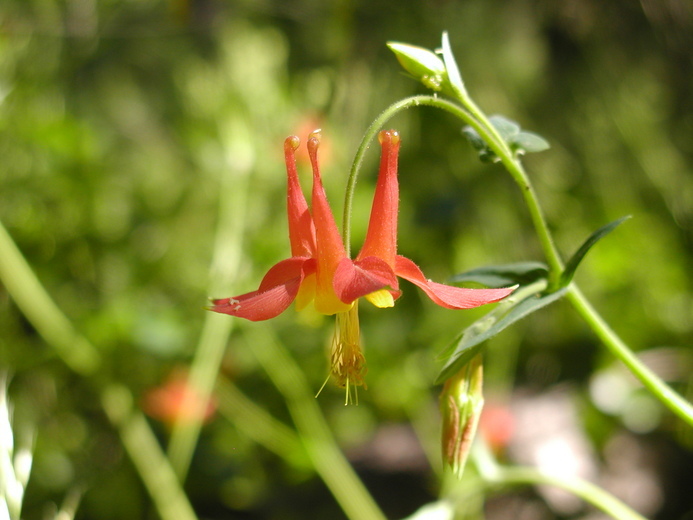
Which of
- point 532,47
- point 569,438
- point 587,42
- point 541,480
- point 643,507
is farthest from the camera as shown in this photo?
point 532,47

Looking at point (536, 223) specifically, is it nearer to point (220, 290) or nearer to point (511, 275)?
point (511, 275)

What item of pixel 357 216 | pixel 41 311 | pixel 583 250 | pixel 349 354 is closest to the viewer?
pixel 583 250

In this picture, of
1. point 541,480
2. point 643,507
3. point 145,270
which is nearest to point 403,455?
point 643,507

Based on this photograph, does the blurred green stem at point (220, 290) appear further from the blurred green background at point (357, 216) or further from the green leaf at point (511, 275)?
the green leaf at point (511, 275)

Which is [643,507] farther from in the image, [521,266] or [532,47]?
[532,47]

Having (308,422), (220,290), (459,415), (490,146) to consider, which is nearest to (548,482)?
(459,415)

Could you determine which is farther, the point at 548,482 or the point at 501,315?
the point at 548,482
